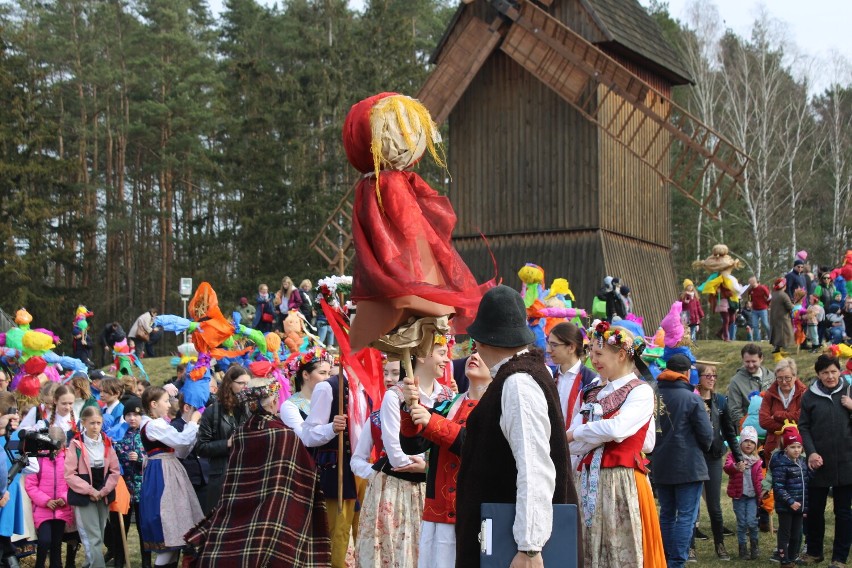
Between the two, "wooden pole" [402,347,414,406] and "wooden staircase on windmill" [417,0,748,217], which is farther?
"wooden staircase on windmill" [417,0,748,217]

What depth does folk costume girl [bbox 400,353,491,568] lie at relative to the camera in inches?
204

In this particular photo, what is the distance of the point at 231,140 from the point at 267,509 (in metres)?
32.3

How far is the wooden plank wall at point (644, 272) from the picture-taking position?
22109 millimetres

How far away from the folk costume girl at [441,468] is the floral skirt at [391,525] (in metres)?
1.11

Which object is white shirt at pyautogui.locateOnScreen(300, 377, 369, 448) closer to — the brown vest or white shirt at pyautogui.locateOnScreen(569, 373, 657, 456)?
white shirt at pyautogui.locateOnScreen(569, 373, 657, 456)

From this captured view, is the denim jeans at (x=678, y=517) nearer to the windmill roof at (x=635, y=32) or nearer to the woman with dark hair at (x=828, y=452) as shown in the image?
the woman with dark hair at (x=828, y=452)

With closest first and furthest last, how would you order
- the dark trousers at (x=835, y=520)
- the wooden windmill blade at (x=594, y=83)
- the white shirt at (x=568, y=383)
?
the white shirt at (x=568, y=383)
the dark trousers at (x=835, y=520)
the wooden windmill blade at (x=594, y=83)

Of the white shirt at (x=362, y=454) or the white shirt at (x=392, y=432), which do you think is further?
the white shirt at (x=362, y=454)

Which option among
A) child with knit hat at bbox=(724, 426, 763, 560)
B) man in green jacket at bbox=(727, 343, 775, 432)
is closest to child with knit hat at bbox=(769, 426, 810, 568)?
child with knit hat at bbox=(724, 426, 763, 560)

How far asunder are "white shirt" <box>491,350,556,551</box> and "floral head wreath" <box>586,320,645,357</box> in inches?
84.8

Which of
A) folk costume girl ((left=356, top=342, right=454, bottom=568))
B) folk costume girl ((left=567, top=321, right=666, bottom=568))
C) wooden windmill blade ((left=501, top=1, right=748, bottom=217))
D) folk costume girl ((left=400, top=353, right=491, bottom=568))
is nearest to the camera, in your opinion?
folk costume girl ((left=400, top=353, right=491, bottom=568))

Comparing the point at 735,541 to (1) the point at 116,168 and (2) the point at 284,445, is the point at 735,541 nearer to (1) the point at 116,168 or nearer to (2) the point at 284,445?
(2) the point at 284,445

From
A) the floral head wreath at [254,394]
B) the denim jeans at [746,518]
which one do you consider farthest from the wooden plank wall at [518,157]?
the floral head wreath at [254,394]

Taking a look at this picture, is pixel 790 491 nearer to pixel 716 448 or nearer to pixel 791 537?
pixel 791 537
